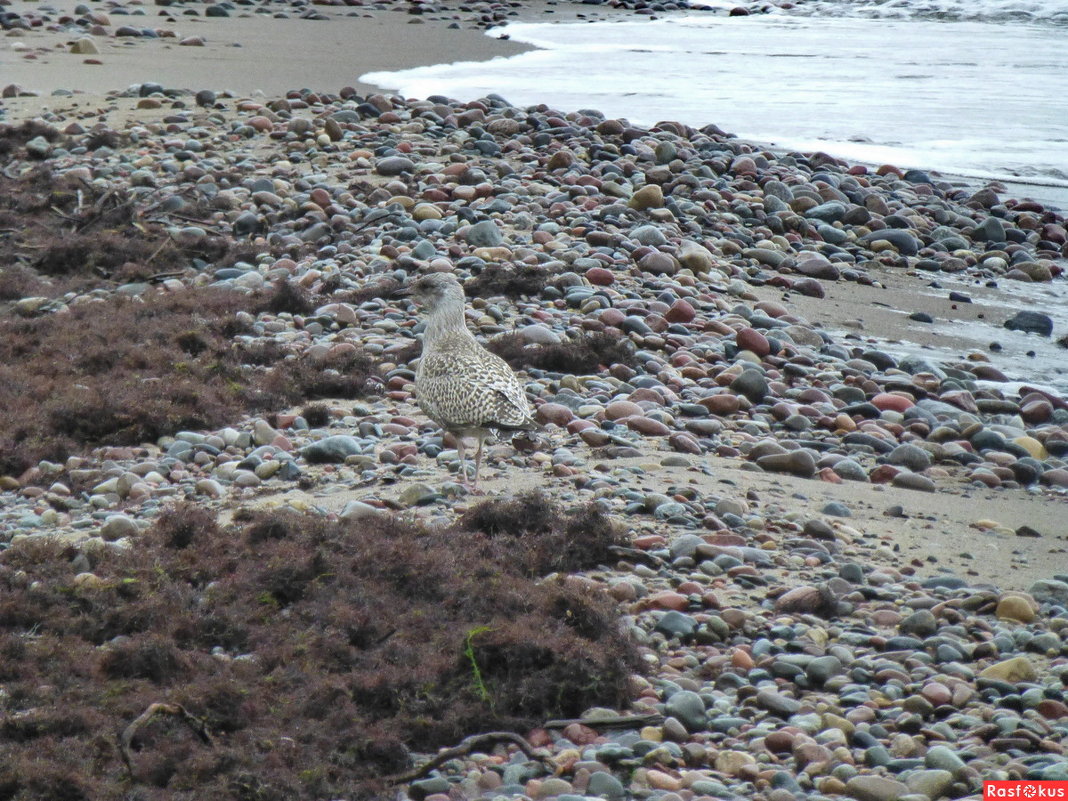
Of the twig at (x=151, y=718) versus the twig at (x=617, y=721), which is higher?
the twig at (x=151, y=718)

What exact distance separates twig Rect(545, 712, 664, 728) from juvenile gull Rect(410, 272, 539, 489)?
1.96 metres

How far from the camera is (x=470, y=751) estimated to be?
3.82 m

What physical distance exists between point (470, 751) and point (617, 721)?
48cm

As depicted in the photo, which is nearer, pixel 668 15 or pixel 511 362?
pixel 511 362

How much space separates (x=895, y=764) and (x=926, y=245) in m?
7.91

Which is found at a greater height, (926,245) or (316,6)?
(316,6)

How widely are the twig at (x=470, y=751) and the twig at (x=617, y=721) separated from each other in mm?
150

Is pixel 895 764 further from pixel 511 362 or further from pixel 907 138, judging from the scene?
pixel 907 138

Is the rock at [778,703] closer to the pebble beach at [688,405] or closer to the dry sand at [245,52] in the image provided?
the pebble beach at [688,405]

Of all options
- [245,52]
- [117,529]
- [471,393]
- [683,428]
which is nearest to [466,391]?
[471,393]

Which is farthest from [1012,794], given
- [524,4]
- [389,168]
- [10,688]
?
[524,4]

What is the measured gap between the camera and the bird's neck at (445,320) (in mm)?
6696

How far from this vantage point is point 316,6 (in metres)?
22.9

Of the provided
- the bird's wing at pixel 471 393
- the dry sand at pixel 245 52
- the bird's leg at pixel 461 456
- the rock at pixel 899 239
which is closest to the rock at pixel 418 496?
the bird's leg at pixel 461 456
